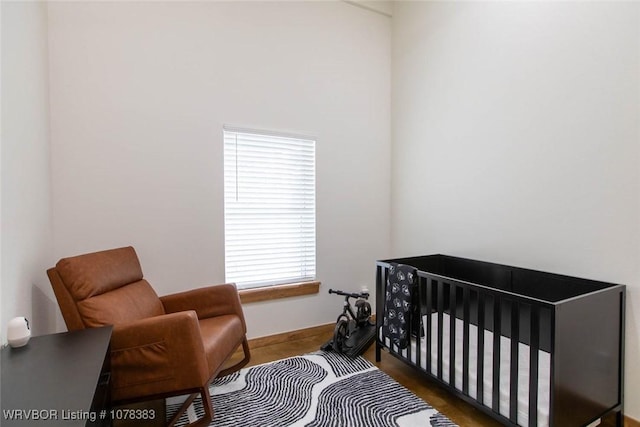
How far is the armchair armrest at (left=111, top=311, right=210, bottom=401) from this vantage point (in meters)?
1.55

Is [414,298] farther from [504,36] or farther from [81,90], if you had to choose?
[81,90]

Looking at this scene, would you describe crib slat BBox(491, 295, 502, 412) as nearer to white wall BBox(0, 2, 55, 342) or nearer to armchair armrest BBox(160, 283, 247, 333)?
armchair armrest BBox(160, 283, 247, 333)

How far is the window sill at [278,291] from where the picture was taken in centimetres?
265

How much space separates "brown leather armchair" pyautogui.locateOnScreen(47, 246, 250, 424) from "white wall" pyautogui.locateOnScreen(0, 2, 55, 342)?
209mm

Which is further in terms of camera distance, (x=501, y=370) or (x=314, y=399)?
(x=314, y=399)

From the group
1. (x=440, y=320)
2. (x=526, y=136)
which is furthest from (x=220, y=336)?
(x=526, y=136)

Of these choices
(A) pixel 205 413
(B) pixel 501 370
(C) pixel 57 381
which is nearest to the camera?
(C) pixel 57 381

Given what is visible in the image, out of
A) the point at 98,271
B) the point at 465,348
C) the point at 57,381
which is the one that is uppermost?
the point at 98,271

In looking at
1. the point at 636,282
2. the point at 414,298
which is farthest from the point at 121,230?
the point at 636,282

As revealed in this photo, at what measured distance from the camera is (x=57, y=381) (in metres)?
1.04

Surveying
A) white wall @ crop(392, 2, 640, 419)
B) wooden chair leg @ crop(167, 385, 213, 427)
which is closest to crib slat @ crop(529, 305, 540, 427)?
white wall @ crop(392, 2, 640, 419)

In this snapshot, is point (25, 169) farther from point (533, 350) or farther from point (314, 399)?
point (533, 350)

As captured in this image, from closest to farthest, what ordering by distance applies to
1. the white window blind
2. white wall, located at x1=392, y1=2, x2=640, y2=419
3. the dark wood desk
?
the dark wood desk < white wall, located at x1=392, y1=2, x2=640, y2=419 < the white window blind

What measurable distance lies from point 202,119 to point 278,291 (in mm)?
1550
